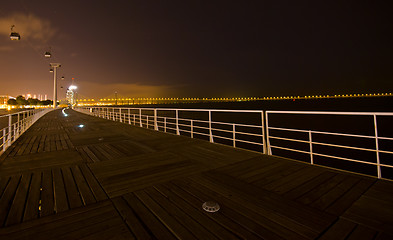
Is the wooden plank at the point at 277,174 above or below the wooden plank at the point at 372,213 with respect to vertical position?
above

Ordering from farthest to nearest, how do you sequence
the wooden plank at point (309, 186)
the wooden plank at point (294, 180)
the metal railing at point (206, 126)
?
the metal railing at point (206, 126), the wooden plank at point (294, 180), the wooden plank at point (309, 186)

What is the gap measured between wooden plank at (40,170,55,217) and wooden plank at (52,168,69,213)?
3 centimetres

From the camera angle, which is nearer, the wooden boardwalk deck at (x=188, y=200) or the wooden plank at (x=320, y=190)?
the wooden boardwalk deck at (x=188, y=200)

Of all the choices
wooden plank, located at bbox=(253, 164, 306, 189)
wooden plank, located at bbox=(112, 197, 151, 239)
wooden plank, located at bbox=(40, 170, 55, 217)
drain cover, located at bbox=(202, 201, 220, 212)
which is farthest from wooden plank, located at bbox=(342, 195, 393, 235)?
wooden plank, located at bbox=(40, 170, 55, 217)

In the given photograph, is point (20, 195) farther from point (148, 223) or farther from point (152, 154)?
point (152, 154)

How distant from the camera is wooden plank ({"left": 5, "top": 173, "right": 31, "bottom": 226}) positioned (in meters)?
1.89

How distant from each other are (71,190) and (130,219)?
114cm

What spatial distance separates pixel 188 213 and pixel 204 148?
9.12ft

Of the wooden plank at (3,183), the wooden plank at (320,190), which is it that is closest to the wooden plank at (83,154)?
the wooden plank at (3,183)

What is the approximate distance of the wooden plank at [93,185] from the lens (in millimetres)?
2349

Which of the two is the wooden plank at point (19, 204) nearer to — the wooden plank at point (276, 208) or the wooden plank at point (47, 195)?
the wooden plank at point (47, 195)

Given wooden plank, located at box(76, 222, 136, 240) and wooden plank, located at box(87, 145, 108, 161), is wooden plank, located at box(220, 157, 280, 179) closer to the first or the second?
wooden plank, located at box(76, 222, 136, 240)

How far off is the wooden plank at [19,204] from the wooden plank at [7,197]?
0.03 metres

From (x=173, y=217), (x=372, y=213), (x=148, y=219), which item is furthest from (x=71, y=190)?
(x=372, y=213)
